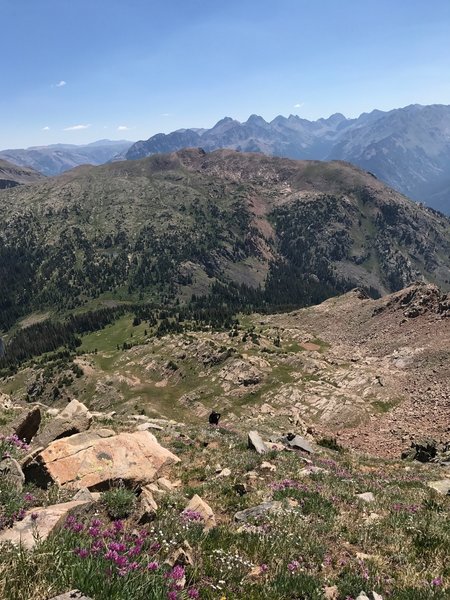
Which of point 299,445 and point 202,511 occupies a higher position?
point 202,511

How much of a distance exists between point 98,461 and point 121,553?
8040 mm

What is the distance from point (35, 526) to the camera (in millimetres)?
7660

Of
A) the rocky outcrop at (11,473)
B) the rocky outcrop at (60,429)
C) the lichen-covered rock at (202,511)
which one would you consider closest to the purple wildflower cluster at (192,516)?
the lichen-covered rock at (202,511)

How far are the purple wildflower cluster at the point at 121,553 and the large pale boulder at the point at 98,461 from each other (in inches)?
189

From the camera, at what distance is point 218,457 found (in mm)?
21359

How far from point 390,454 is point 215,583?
40.1 meters

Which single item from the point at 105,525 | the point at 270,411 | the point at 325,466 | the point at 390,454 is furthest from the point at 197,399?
the point at 105,525

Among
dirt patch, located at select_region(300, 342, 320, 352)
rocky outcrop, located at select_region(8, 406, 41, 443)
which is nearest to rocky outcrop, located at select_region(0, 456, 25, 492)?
rocky outcrop, located at select_region(8, 406, 41, 443)

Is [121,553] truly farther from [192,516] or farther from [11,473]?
[11,473]

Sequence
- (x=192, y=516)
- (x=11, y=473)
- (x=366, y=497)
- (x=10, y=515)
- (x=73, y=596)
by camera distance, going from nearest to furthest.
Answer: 1. (x=73, y=596)
2. (x=10, y=515)
3. (x=192, y=516)
4. (x=11, y=473)
5. (x=366, y=497)

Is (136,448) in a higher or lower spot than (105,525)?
lower

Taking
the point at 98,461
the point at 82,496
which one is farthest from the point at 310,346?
the point at 82,496

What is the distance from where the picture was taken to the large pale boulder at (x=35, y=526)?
23.6ft

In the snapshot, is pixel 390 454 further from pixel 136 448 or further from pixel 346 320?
pixel 346 320
